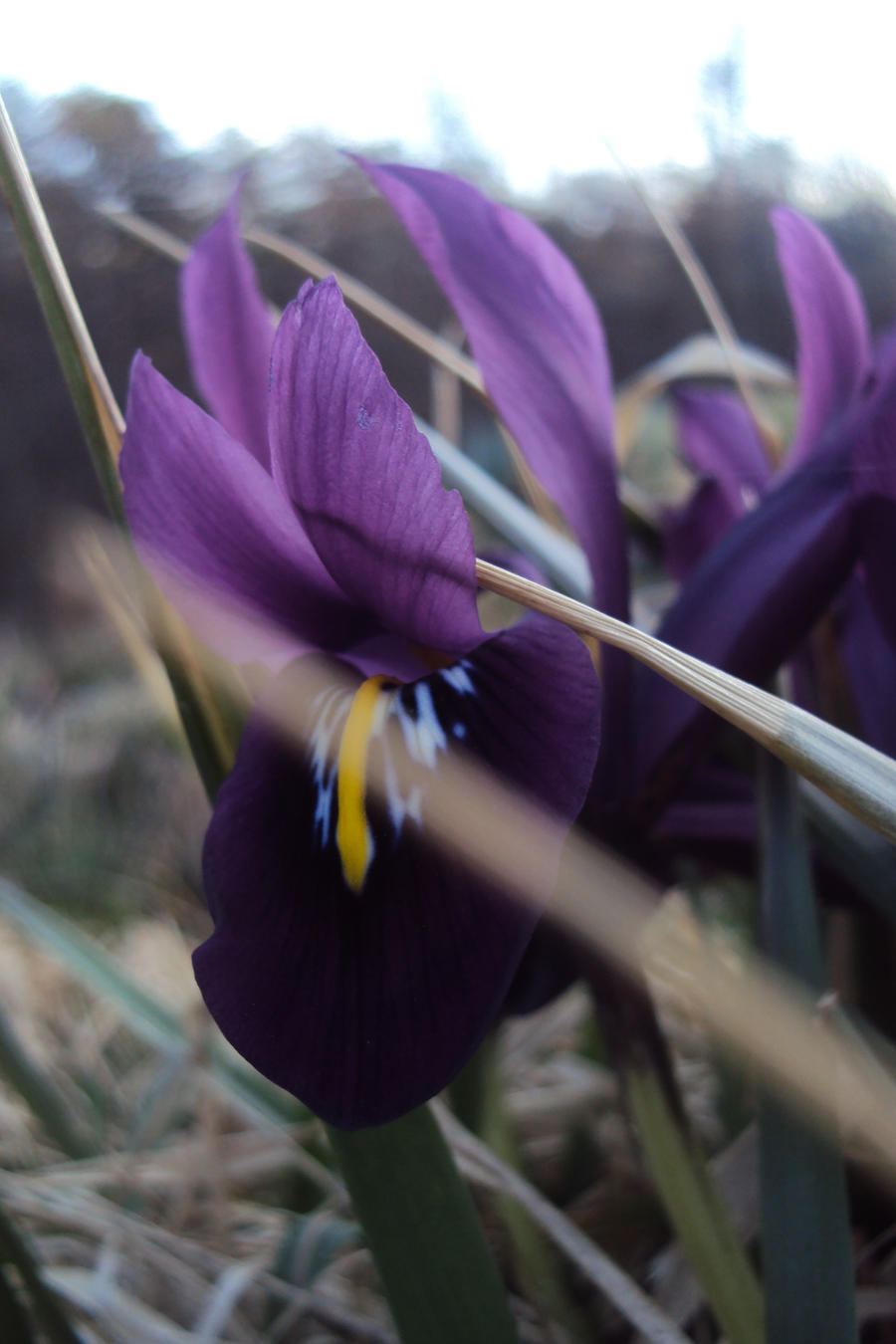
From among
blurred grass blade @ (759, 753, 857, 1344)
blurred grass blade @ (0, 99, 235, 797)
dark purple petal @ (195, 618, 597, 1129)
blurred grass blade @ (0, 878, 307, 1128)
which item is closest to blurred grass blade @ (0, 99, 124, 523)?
blurred grass blade @ (0, 99, 235, 797)

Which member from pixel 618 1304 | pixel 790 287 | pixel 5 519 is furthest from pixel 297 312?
pixel 5 519

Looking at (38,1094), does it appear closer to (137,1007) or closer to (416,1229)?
(137,1007)

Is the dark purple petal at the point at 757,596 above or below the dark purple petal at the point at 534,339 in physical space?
below

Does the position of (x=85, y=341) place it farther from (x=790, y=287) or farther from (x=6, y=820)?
(x=6, y=820)

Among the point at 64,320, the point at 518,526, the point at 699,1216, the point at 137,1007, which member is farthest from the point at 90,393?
the point at 137,1007

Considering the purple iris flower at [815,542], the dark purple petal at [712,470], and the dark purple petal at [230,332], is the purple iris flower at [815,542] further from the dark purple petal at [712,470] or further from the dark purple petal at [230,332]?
the dark purple petal at [230,332]

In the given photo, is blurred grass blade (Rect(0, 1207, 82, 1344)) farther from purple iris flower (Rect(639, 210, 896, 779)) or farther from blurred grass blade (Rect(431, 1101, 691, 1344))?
purple iris flower (Rect(639, 210, 896, 779))

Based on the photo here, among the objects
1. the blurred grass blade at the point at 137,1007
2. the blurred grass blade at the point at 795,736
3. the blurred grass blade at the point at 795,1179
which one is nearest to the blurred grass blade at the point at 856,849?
the blurred grass blade at the point at 795,1179
